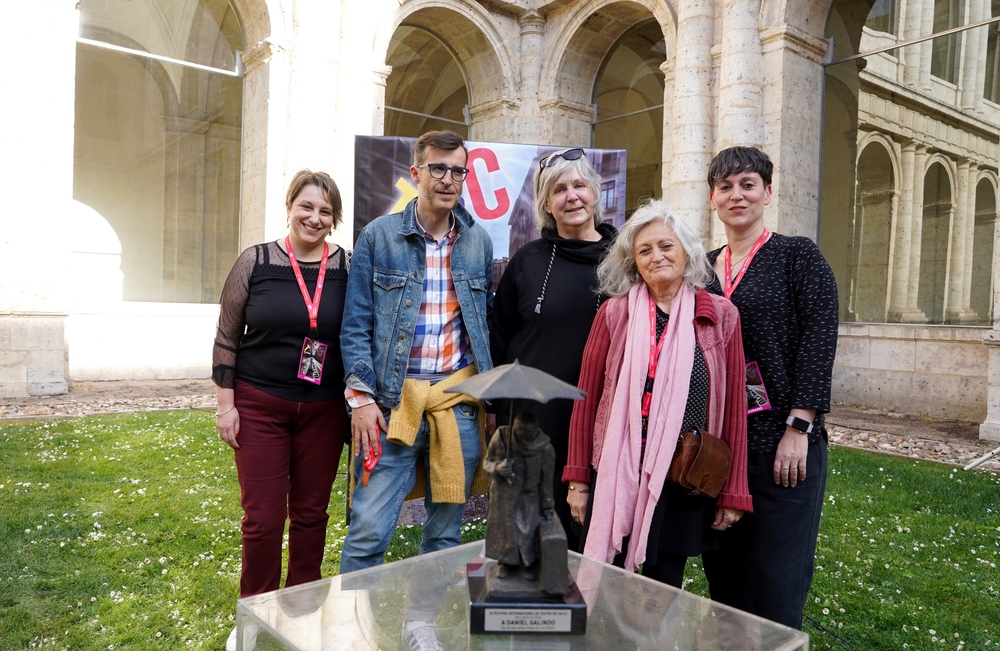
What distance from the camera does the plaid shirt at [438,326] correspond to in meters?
2.79

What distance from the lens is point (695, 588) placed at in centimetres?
390

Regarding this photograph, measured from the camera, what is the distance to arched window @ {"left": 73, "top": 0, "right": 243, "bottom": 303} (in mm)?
12031

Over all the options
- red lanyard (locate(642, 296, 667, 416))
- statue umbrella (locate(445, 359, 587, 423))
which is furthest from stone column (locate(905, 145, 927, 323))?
statue umbrella (locate(445, 359, 587, 423))

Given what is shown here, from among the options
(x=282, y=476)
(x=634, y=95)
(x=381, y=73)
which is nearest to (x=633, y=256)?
(x=282, y=476)

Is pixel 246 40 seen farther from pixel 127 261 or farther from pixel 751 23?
pixel 751 23

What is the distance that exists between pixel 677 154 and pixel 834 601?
7508mm

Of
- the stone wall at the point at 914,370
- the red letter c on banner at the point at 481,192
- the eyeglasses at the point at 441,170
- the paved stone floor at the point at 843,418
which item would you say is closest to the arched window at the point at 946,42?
the stone wall at the point at 914,370

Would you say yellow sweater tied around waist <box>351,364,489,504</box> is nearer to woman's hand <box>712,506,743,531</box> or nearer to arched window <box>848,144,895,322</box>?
woman's hand <box>712,506,743,531</box>

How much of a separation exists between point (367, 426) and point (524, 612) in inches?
46.0

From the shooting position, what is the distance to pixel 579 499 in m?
2.51

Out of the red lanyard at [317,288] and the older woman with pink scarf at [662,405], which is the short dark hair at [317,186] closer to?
the red lanyard at [317,288]

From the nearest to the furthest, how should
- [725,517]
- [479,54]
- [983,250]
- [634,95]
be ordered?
1. [725,517]
2. [983,250]
3. [479,54]
4. [634,95]

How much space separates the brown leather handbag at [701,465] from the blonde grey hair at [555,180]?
104 centimetres

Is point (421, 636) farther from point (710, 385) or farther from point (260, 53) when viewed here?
point (260, 53)
